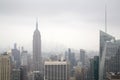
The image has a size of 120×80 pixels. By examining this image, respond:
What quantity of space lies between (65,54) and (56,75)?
1.80ft

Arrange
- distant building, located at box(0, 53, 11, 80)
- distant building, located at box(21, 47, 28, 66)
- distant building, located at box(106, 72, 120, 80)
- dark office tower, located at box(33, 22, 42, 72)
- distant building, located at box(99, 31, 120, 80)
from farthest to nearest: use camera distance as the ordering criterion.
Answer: distant building, located at box(21, 47, 28, 66) → dark office tower, located at box(33, 22, 42, 72) → distant building, located at box(99, 31, 120, 80) → distant building, located at box(0, 53, 11, 80) → distant building, located at box(106, 72, 120, 80)

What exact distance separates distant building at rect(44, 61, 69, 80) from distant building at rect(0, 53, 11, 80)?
3.03ft

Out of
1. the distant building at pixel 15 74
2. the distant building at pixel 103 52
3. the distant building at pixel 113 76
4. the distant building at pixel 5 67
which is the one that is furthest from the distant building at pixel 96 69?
the distant building at pixel 5 67

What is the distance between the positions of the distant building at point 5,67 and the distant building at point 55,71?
36.3 inches

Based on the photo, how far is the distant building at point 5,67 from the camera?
5.95m

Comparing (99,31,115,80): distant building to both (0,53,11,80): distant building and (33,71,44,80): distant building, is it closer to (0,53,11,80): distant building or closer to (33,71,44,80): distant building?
(33,71,44,80): distant building

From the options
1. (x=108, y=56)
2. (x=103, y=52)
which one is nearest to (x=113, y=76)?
(x=103, y=52)

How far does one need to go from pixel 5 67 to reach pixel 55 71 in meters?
1.28

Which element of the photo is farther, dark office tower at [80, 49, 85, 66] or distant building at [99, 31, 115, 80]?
distant building at [99, 31, 115, 80]

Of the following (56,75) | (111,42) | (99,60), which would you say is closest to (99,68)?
(99,60)

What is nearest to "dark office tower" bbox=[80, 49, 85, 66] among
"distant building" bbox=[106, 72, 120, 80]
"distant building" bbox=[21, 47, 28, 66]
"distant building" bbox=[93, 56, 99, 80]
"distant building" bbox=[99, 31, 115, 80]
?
"distant building" bbox=[93, 56, 99, 80]

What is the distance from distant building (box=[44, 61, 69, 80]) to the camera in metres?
5.99

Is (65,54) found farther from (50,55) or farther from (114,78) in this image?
(114,78)

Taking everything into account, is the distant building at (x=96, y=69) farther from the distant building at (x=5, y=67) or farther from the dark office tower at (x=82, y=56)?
the distant building at (x=5, y=67)
